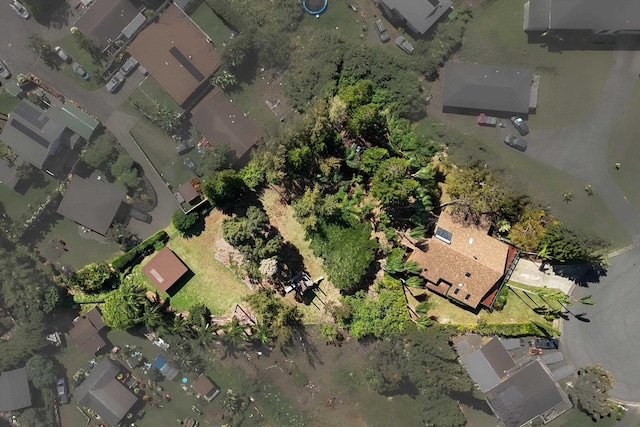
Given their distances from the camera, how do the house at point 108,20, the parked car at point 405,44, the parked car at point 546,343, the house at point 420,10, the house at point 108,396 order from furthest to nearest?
the house at point 108,20 < the house at point 108,396 < the parked car at point 405,44 < the house at point 420,10 < the parked car at point 546,343

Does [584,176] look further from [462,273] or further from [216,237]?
[216,237]

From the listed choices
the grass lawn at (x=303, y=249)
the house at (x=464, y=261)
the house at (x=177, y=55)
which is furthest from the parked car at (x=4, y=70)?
the house at (x=464, y=261)

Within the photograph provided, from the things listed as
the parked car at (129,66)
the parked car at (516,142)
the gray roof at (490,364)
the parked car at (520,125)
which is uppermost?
the parked car at (129,66)

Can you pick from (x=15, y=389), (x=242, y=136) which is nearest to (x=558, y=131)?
(x=242, y=136)

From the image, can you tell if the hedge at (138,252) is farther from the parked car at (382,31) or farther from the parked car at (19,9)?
the parked car at (382,31)

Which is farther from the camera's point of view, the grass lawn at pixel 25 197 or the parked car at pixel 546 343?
the grass lawn at pixel 25 197

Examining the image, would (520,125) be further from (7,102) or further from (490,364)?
(7,102)

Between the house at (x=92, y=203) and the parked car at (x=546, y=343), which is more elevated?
the house at (x=92, y=203)
